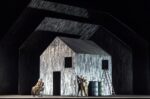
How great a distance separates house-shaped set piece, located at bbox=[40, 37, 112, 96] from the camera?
21.7m

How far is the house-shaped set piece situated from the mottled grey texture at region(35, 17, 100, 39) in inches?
30.3

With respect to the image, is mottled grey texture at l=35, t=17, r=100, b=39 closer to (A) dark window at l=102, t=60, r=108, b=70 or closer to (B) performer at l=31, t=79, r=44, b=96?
(A) dark window at l=102, t=60, r=108, b=70

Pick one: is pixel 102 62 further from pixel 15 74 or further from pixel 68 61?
pixel 15 74

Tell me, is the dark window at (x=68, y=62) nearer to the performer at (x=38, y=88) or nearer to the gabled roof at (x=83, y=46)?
the gabled roof at (x=83, y=46)

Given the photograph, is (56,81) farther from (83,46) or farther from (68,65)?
(83,46)

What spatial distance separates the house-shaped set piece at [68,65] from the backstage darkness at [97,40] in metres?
0.90

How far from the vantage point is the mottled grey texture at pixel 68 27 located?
22.6 metres

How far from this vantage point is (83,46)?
2300 centimetres

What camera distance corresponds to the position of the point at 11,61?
22.3m

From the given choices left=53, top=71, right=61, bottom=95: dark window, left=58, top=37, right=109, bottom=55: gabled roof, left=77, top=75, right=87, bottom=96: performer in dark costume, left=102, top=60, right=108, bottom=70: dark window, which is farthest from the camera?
left=102, top=60, right=108, bottom=70: dark window

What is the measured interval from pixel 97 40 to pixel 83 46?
2517 millimetres

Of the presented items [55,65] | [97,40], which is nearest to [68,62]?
[55,65]

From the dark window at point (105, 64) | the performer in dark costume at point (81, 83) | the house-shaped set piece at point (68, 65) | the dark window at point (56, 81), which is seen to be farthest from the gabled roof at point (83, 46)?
the dark window at point (56, 81)

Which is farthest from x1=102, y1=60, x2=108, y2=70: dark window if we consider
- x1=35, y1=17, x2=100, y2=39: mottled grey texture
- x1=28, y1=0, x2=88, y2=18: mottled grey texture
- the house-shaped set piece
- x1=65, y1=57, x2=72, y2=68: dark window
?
x1=28, y1=0, x2=88, y2=18: mottled grey texture
